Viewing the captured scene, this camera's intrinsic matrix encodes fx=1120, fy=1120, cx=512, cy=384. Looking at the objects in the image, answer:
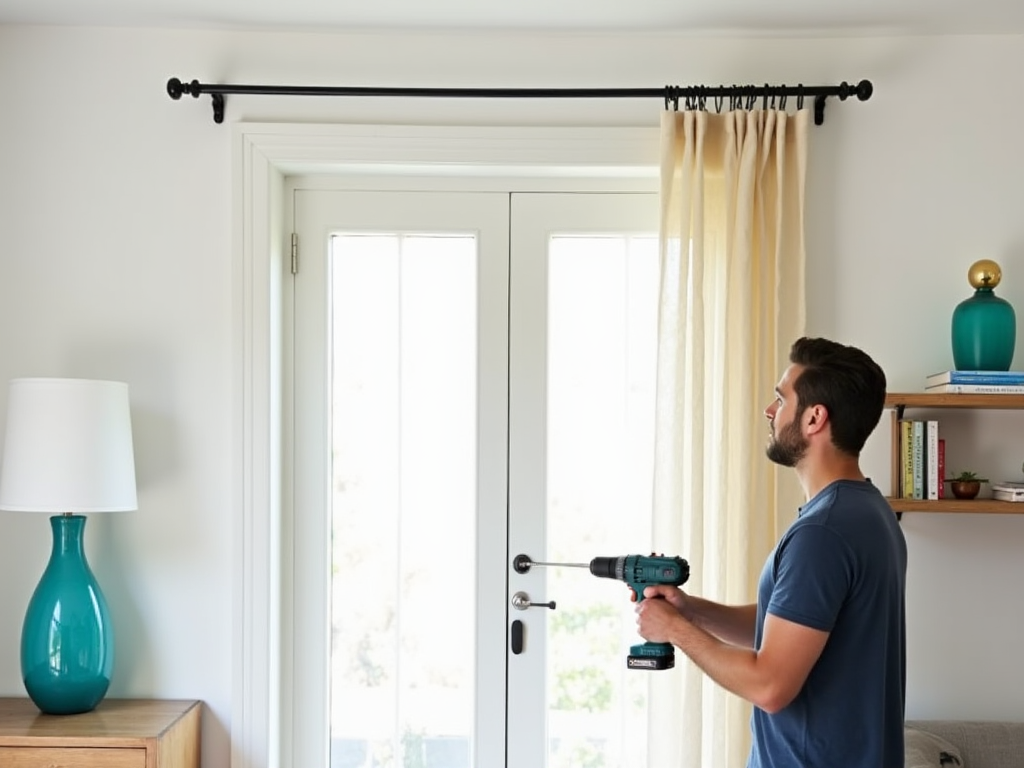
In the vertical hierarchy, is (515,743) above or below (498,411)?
below

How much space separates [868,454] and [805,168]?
2.68 ft

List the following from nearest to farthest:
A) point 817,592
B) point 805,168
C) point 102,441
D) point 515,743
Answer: point 817,592, point 102,441, point 805,168, point 515,743

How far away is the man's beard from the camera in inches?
83.9

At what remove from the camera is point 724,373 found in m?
3.05

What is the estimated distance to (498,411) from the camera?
3299mm

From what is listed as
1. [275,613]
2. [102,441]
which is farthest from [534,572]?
[102,441]

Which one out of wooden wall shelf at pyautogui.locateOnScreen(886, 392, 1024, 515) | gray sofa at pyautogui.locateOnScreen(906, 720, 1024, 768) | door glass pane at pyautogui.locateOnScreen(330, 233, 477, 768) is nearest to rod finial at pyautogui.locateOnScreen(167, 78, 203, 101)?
door glass pane at pyautogui.locateOnScreen(330, 233, 477, 768)

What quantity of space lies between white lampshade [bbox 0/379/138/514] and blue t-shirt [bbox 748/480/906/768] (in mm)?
1740

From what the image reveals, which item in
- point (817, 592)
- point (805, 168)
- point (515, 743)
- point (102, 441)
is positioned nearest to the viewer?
point (817, 592)

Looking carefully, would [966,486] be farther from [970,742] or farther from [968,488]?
[970,742]

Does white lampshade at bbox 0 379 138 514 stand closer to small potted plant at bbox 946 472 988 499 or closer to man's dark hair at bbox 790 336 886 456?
man's dark hair at bbox 790 336 886 456

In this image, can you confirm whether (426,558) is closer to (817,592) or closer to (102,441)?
(102,441)

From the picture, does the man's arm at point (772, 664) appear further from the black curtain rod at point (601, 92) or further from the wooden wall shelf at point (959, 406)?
the black curtain rod at point (601, 92)

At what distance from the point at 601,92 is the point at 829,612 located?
1.70 meters
